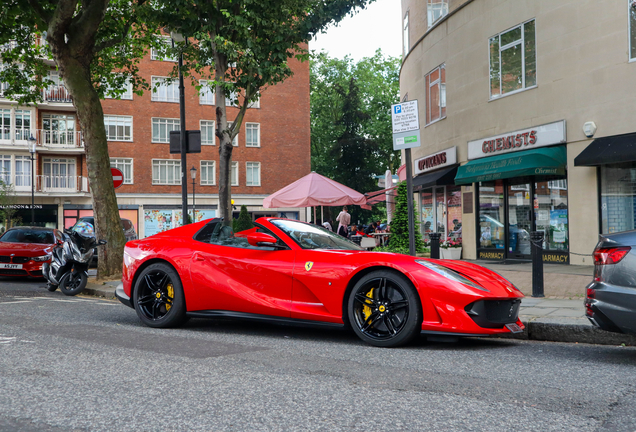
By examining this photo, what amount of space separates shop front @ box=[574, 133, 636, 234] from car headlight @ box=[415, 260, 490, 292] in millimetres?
8547

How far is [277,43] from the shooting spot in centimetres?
1543

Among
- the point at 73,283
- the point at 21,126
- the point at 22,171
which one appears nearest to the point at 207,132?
the point at 21,126

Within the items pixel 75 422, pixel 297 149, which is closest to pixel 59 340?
pixel 75 422

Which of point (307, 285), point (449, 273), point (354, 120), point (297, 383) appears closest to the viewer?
point (297, 383)

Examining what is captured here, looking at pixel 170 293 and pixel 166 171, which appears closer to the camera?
pixel 170 293

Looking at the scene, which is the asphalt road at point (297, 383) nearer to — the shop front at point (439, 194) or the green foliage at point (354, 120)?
the shop front at point (439, 194)

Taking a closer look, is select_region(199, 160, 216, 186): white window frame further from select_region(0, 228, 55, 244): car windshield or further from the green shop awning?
the green shop awning

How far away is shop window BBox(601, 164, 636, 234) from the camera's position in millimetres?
12938

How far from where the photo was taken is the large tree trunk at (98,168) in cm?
1302

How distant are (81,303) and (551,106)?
11.5m

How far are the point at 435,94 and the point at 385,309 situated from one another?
1577 centimetres

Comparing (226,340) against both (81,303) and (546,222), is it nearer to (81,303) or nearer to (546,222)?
(81,303)

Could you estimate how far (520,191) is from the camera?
52.5 feet

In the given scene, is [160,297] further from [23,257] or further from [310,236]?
[23,257]
